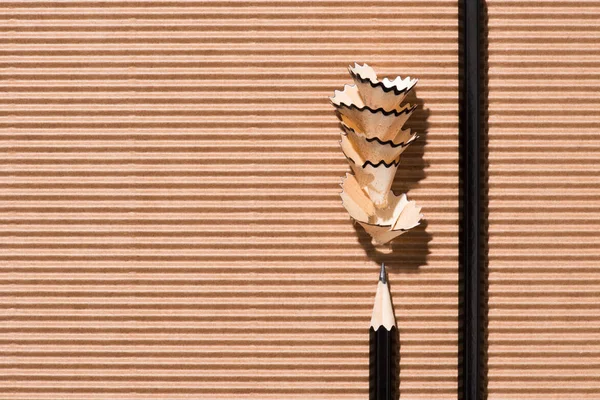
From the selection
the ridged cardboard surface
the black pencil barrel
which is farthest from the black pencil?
the ridged cardboard surface

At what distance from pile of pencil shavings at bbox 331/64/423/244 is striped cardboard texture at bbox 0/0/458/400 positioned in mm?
28

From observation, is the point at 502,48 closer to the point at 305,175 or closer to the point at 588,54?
the point at 588,54

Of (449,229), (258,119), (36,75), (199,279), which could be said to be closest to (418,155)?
(449,229)

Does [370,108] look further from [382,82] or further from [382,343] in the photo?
[382,343]

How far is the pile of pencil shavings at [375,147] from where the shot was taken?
696 mm

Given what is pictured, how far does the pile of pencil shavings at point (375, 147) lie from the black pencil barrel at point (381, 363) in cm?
13

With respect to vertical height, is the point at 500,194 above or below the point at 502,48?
below

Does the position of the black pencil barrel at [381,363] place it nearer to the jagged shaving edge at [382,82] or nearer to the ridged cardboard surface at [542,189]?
the ridged cardboard surface at [542,189]

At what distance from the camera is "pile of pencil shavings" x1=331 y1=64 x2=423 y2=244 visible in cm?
70

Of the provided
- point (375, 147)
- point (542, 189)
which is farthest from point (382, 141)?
point (542, 189)

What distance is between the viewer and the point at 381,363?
2.38ft

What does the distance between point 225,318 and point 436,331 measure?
0.97 feet

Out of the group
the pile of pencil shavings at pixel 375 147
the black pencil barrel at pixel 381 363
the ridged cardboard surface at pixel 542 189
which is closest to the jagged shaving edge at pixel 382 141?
the pile of pencil shavings at pixel 375 147

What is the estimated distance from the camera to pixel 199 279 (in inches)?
29.3
